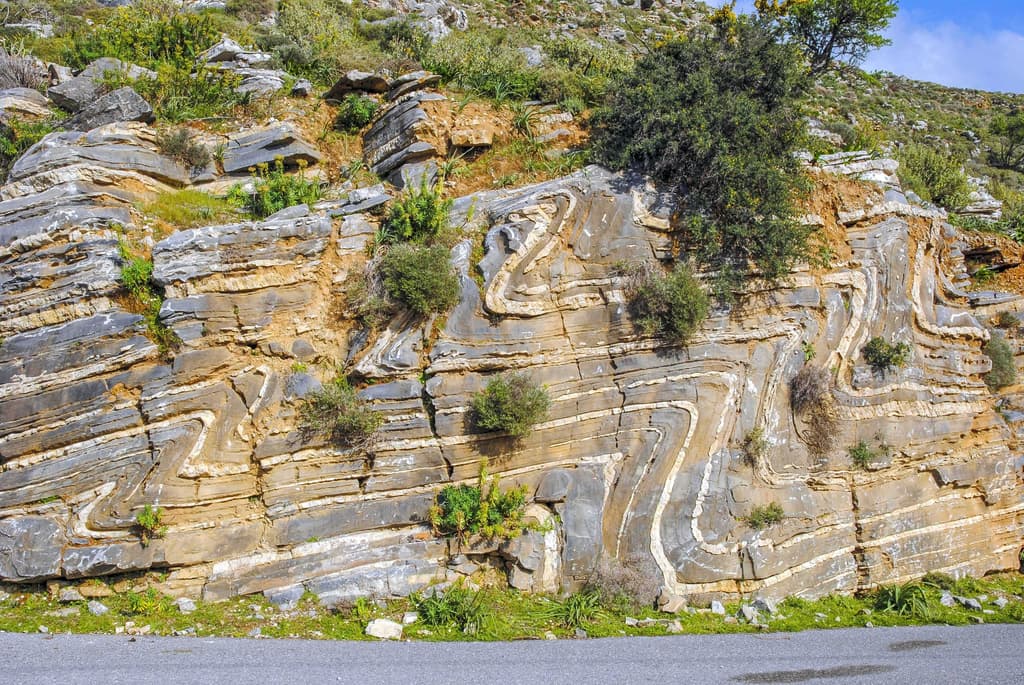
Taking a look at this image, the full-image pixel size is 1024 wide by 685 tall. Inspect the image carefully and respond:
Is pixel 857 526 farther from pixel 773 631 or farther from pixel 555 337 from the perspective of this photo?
pixel 555 337

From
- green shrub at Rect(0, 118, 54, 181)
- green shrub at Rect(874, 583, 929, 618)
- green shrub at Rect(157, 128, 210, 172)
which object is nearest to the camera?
green shrub at Rect(874, 583, 929, 618)

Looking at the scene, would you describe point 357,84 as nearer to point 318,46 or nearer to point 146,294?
point 318,46

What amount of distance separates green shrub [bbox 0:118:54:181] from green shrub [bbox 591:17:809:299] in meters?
10.1

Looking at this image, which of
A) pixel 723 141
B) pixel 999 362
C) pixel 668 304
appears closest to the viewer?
pixel 668 304

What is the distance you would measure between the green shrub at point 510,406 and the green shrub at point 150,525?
4.22 metres

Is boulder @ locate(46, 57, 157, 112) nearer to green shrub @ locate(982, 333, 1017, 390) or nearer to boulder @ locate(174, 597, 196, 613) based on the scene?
boulder @ locate(174, 597, 196, 613)

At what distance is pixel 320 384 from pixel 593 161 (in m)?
6.05

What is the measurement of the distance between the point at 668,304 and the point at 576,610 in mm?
4442

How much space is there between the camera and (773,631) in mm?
8430

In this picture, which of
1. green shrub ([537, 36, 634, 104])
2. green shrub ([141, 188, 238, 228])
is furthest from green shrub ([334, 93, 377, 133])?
green shrub ([537, 36, 634, 104])

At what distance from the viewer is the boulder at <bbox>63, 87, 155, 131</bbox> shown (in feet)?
37.7

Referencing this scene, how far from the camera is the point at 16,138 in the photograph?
12.0 meters

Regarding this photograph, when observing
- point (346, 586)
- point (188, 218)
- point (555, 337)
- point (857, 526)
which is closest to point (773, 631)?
point (857, 526)

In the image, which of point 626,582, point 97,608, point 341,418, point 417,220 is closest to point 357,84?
point 417,220
